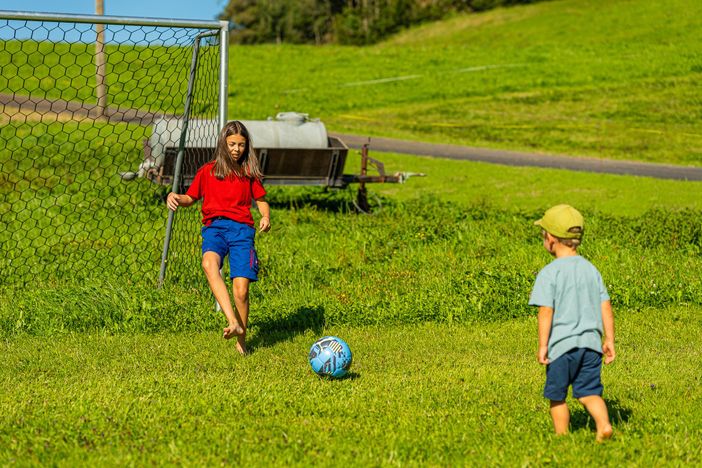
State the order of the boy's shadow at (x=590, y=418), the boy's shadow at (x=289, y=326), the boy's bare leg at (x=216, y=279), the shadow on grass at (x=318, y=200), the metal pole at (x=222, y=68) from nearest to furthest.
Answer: the boy's shadow at (x=590, y=418) < the boy's bare leg at (x=216, y=279) < the boy's shadow at (x=289, y=326) < the metal pole at (x=222, y=68) < the shadow on grass at (x=318, y=200)

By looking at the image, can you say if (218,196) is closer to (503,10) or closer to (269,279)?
(269,279)

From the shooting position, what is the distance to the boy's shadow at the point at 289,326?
849 cm

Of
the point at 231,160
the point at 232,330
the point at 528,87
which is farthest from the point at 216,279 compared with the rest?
the point at 528,87

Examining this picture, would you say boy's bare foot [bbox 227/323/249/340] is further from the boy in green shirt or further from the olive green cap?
the olive green cap

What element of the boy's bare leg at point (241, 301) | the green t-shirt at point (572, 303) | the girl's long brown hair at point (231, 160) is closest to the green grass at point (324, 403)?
the boy's bare leg at point (241, 301)

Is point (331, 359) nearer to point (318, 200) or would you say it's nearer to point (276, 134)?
point (276, 134)

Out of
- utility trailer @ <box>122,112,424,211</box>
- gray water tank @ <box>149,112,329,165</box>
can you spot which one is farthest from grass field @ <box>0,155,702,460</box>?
gray water tank @ <box>149,112,329,165</box>

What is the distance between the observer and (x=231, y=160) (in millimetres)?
7953

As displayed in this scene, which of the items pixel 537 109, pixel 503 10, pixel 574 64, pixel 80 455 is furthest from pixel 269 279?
pixel 503 10

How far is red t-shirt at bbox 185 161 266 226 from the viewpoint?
795cm

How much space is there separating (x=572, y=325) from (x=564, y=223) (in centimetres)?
59

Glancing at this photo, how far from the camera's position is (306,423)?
5.82 m

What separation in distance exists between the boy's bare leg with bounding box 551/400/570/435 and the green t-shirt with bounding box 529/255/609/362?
32 cm

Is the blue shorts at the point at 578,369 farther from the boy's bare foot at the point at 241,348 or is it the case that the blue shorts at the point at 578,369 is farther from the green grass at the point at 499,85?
the green grass at the point at 499,85
